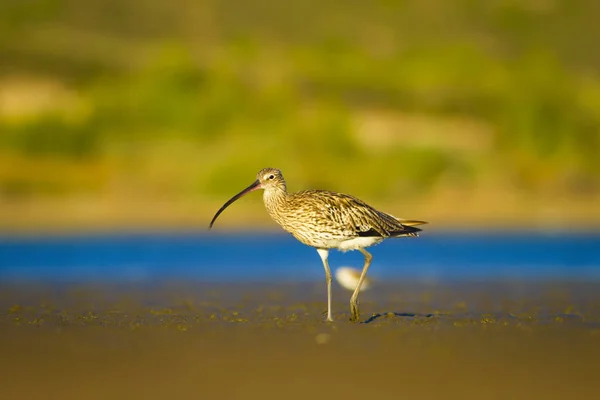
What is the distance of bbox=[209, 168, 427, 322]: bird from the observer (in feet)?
36.8

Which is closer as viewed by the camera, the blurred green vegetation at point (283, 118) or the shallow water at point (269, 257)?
the shallow water at point (269, 257)

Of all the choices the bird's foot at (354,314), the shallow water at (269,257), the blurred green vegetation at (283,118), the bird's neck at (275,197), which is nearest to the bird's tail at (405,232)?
the bird's foot at (354,314)

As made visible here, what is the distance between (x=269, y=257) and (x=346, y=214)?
976 cm

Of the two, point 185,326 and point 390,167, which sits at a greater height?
point 390,167

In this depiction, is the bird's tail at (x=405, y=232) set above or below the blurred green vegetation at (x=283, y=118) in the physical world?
below

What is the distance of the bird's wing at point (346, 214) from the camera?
443 inches

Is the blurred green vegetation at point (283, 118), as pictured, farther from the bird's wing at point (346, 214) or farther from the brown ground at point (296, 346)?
the bird's wing at point (346, 214)

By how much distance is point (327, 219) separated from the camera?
1121 centimetres

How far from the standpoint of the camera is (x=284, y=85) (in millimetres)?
52156

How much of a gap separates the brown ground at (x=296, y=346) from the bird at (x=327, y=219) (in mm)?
791

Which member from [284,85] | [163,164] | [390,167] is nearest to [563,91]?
[284,85]

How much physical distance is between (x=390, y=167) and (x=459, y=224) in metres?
8.29

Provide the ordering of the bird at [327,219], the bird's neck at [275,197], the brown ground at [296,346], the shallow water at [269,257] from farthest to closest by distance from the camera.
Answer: the shallow water at [269,257] < the bird's neck at [275,197] < the bird at [327,219] < the brown ground at [296,346]

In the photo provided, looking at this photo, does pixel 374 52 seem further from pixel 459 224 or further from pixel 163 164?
pixel 459 224
